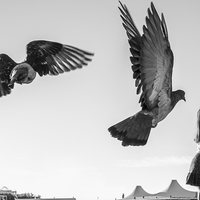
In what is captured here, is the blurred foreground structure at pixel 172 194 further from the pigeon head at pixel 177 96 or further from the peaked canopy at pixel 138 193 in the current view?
the pigeon head at pixel 177 96

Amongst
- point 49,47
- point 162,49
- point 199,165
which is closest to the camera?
point 199,165

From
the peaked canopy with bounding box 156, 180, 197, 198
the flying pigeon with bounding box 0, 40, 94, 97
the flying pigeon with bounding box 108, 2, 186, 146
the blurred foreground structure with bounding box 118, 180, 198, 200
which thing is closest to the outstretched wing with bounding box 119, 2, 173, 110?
the flying pigeon with bounding box 108, 2, 186, 146

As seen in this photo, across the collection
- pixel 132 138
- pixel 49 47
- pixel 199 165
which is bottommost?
pixel 199 165

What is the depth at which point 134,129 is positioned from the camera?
458cm

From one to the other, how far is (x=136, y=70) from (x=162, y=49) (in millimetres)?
369

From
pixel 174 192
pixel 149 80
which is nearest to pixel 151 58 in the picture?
pixel 149 80

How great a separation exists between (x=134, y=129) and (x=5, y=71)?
3.38 metres

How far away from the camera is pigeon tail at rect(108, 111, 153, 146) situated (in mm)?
4504

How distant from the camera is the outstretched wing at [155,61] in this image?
15.1 feet

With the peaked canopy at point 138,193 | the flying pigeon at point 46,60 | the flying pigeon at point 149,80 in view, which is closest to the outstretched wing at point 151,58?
the flying pigeon at point 149,80

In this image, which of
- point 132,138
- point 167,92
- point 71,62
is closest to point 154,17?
point 167,92

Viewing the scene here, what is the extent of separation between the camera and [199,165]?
4199mm

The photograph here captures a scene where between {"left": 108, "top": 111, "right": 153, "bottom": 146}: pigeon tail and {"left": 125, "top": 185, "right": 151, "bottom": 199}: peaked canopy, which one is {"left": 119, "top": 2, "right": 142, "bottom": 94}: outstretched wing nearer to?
{"left": 108, "top": 111, "right": 153, "bottom": 146}: pigeon tail

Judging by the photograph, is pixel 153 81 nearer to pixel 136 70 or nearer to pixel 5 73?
pixel 136 70
